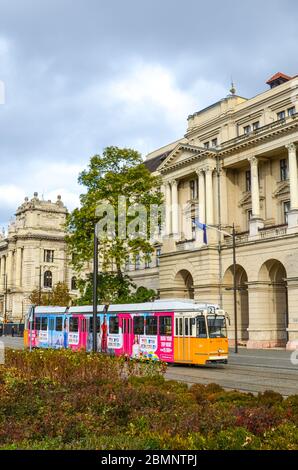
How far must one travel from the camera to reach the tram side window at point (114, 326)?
31750mm

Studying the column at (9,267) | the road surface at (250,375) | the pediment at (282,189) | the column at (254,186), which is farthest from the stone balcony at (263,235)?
the column at (9,267)

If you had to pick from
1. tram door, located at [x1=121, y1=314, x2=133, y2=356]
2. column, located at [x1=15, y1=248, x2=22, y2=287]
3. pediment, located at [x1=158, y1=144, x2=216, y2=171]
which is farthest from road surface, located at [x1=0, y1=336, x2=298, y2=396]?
column, located at [x1=15, y1=248, x2=22, y2=287]

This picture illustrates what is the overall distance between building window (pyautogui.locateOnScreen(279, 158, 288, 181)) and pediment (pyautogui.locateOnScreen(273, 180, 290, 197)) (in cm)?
46

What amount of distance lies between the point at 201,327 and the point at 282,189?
73.3ft

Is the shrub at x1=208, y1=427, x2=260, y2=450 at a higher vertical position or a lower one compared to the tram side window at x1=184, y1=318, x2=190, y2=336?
lower

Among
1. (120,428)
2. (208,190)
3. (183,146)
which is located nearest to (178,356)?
(120,428)

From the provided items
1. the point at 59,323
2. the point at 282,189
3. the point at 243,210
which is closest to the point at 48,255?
the point at 243,210

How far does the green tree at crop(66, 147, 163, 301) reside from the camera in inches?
1598

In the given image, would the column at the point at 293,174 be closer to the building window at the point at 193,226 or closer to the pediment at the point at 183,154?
the pediment at the point at 183,154

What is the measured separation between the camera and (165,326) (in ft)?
91.4

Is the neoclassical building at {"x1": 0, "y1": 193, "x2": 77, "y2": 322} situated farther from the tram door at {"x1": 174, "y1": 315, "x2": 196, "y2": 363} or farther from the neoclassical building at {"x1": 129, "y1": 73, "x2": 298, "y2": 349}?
the tram door at {"x1": 174, "y1": 315, "x2": 196, "y2": 363}

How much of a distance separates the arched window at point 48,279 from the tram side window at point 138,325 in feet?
281
